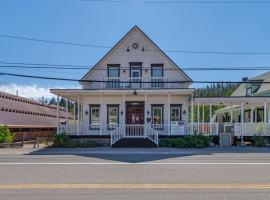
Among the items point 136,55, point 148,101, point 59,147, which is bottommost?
point 59,147

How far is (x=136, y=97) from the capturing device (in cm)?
3178

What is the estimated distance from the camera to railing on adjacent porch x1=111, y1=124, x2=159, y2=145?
1123 inches

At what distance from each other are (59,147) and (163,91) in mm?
8558

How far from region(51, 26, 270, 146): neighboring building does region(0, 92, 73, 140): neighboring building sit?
261 cm

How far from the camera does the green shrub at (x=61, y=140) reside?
28.3 meters

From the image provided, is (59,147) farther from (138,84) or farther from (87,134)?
(138,84)

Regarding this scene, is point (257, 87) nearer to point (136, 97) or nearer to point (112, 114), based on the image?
point (136, 97)
